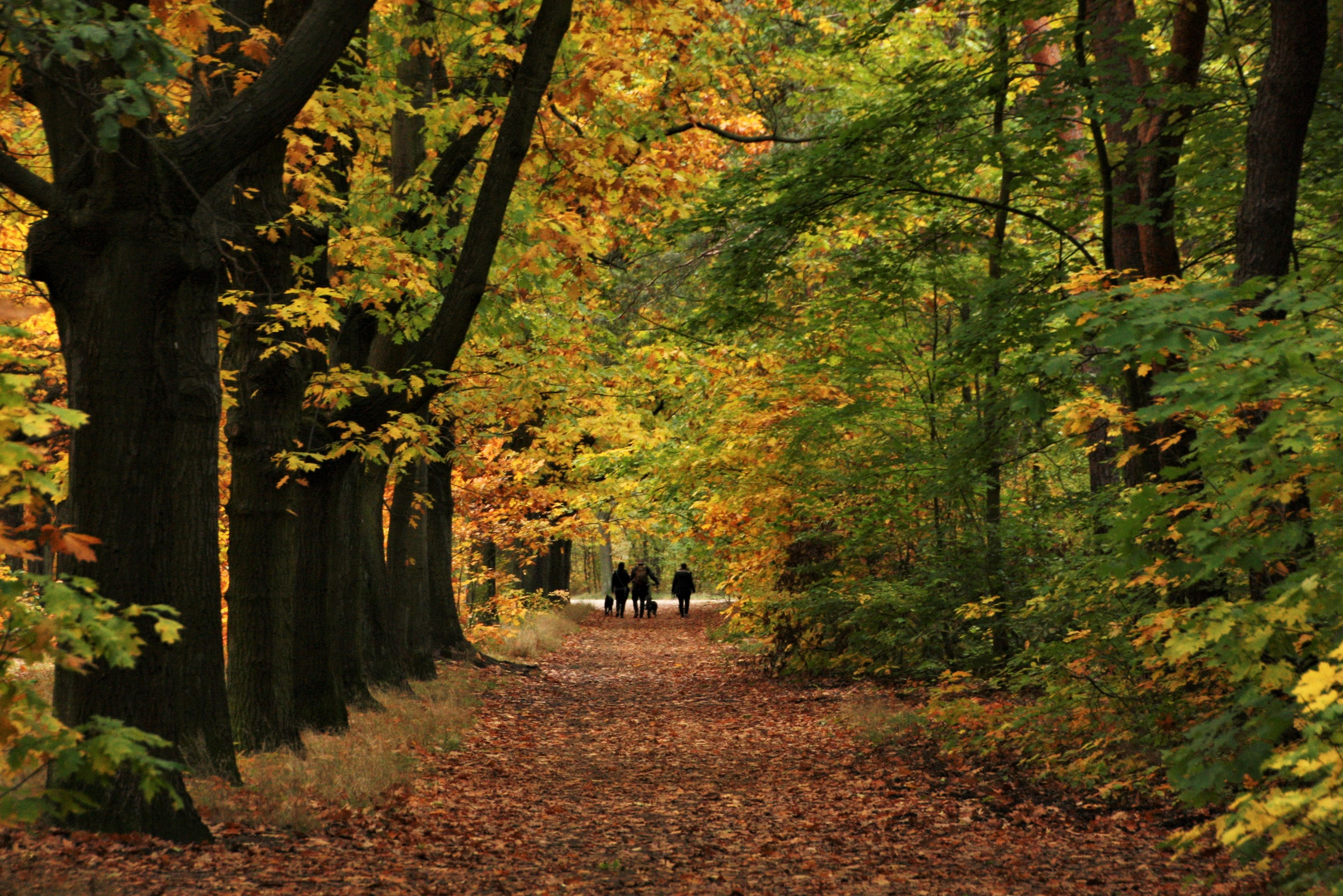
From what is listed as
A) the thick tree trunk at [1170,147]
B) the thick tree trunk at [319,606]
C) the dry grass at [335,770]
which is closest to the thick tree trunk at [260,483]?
the dry grass at [335,770]

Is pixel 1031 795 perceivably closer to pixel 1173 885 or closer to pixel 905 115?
pixel 1173 885

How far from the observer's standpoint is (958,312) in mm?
15531

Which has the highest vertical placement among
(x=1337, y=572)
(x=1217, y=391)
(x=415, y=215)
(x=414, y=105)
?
(x=414, y=105)

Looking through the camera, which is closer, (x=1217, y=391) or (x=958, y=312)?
(x=1217, y=391)

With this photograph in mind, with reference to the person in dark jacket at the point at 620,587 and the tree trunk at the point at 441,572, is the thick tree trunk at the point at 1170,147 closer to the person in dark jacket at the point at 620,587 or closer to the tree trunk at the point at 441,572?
the tree trunk at the point at 441,572

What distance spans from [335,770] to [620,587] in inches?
1204

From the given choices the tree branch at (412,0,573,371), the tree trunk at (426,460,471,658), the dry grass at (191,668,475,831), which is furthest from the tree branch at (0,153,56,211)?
the tree trunk at (426,460,471,658)

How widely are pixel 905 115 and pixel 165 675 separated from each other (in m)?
8.17

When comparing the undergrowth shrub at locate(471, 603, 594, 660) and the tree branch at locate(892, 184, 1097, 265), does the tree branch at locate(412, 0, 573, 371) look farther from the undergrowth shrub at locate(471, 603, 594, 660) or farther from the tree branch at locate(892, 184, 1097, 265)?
the undergrowth shrub at locate(471, 603, 594, 660)

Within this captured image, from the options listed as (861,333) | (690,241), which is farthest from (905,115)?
(690,241)

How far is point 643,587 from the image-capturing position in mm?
38875

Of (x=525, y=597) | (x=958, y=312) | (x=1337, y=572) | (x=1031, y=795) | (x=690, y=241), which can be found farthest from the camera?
(x=525, y=597)

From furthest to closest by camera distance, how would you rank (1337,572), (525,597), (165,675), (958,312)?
(525,597)
(958,312)
(165,675)
(1337,572)

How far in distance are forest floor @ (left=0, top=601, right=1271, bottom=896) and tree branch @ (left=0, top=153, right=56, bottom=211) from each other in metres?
3.65
